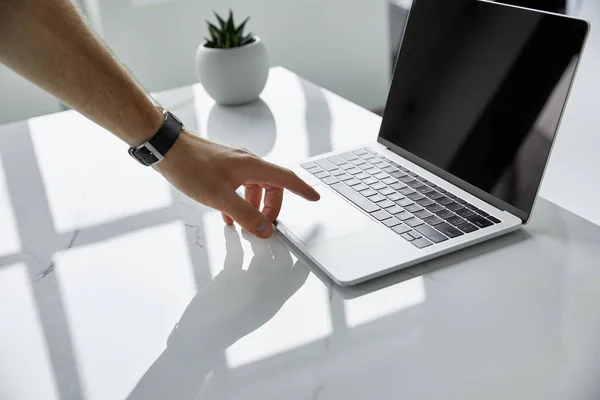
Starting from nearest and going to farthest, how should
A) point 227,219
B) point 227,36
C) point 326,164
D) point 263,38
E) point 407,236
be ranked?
point 407,236 < point 227,219 < point 326,164 < point 227,36 < point 263,38

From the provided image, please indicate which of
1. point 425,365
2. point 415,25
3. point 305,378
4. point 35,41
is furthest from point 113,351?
point 415,25

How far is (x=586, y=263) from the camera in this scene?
33.9 inches

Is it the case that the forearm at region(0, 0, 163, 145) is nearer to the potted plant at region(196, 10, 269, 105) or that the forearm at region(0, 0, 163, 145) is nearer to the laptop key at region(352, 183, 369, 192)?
the laptop key at region(352, 183, 369, 192)

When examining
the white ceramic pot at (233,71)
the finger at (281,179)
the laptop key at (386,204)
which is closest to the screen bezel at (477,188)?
the laptop key at (386,204)

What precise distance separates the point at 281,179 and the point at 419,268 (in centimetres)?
24

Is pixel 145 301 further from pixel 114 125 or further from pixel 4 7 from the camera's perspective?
pixel 4 7

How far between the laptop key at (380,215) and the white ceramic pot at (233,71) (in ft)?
2.25

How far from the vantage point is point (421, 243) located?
2.94 ft

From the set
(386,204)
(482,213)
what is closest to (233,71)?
(386,204)

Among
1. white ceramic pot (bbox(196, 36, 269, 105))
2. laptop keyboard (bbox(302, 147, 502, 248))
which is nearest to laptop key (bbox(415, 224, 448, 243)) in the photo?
laptop keyboard (bbox(302, 147, 502, 248))

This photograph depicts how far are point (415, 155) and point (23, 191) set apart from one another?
672 mm

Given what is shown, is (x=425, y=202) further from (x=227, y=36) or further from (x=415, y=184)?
(x=227, y=36)

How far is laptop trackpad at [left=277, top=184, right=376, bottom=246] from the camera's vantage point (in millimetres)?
950

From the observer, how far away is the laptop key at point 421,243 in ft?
2.92
